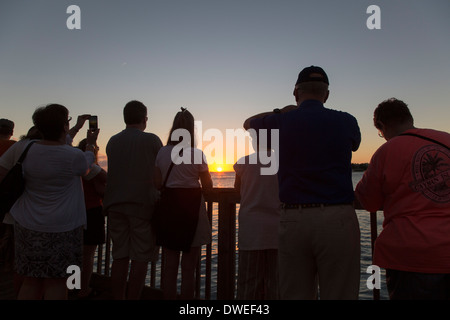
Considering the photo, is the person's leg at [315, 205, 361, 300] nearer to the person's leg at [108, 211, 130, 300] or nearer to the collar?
the collar

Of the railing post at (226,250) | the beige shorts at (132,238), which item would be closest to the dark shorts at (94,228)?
the beige shorts at (132,238)

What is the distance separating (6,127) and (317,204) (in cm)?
342

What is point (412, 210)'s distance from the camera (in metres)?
1.86

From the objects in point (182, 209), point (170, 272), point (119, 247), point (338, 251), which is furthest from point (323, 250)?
point (119, 247)

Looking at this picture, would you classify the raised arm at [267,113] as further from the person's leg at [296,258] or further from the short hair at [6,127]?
the short hair at [6,127]

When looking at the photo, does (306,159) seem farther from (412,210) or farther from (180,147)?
(180,147)

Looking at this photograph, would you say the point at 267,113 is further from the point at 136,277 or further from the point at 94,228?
the point at 94,228

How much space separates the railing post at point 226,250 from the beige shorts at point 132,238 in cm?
63

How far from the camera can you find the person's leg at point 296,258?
1.84 metres

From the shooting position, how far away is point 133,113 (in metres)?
2.93

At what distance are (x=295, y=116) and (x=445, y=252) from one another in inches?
42.6

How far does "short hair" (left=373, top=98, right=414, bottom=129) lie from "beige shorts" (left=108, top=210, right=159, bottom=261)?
1986mm

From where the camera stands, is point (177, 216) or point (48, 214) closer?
point (48, 214)
